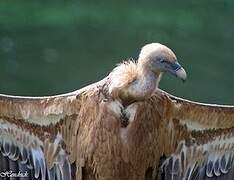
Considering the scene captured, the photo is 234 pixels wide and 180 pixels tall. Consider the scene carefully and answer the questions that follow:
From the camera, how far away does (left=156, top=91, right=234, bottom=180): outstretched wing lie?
3943mm

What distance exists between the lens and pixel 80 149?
406cm

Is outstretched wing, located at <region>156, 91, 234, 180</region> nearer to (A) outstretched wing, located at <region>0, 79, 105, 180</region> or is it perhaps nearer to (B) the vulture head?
(B) the vulture head

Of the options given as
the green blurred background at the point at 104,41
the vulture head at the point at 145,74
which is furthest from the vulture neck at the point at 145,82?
the green blurred background at the point at 104,41

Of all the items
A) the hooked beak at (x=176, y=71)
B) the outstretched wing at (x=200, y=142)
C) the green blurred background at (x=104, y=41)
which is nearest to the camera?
the hooked beak at (x=176, y=71)

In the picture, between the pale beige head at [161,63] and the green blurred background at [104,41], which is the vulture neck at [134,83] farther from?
the green blurred background at [104,41]

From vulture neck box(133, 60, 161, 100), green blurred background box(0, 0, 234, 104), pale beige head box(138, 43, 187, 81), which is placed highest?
green blurred background box(0, 0, 234, 104)

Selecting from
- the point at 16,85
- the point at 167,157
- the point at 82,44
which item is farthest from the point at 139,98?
the point at 82,44

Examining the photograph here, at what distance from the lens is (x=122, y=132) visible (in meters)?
3.90

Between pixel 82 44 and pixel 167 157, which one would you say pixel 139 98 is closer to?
pixel 167 157

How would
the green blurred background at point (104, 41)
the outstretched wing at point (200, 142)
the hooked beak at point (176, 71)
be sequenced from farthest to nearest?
the green blurred background at point (104, 41)
the outstretched wing at point (200, 142)
the hooked beak at point (176, 71)

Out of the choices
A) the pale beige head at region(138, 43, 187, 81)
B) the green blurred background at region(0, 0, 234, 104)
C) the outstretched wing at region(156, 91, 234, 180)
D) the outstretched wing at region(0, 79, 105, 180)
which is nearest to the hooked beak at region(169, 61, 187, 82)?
the pale beige head at region(138, 43, 187, 81)

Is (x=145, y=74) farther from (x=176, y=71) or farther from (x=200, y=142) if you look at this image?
(x=200, y=142)

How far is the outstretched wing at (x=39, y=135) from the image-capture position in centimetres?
398

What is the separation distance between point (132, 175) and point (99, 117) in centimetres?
34
